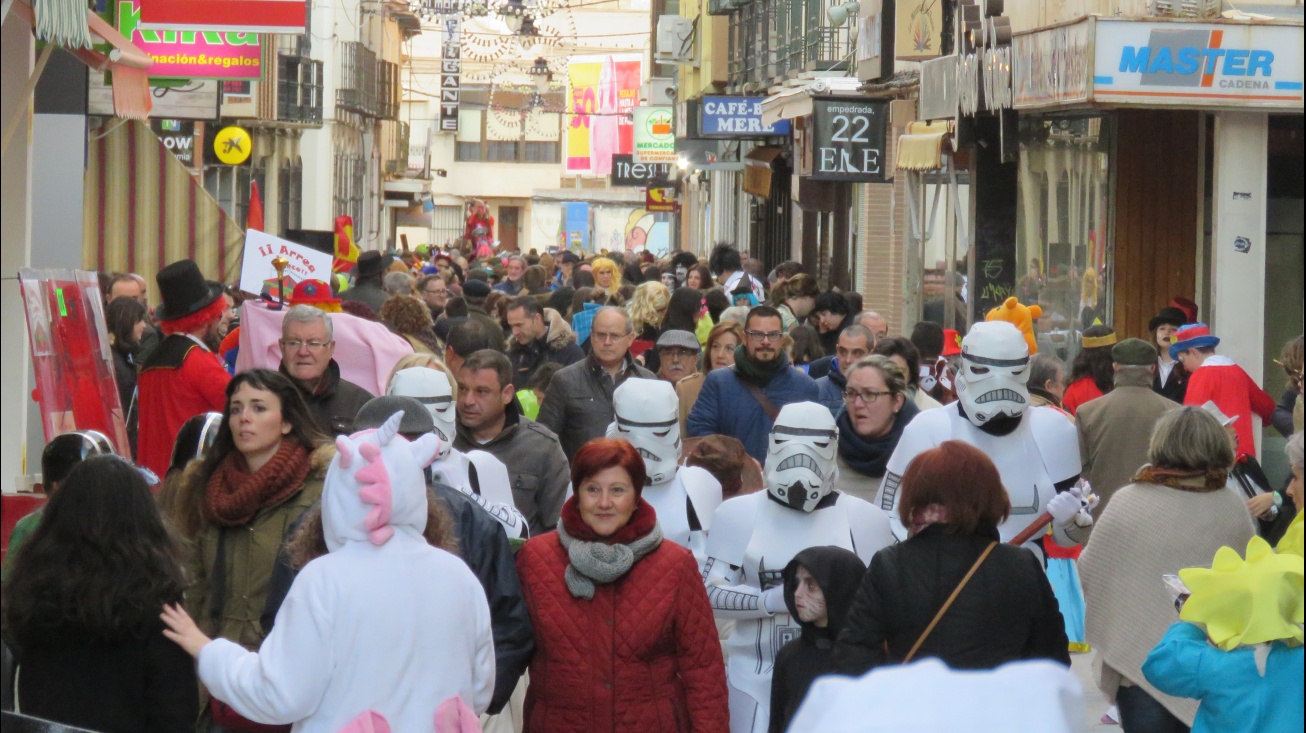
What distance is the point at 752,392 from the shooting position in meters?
8.58

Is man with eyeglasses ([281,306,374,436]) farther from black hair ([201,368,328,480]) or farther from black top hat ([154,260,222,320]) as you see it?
black hair ([201,368,328,480])

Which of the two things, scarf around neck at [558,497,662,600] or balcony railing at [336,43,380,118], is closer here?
scarf around neck at [558,497,662,600]

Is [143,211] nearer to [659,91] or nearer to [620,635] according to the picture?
[620,635]

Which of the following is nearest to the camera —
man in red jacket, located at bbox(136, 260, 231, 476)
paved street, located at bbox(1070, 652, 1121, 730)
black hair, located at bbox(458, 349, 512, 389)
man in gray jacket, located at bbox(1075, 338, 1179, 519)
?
black hair, located at bbox(458, 349, 512, 389)

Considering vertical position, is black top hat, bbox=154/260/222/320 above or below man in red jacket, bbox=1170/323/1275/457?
above

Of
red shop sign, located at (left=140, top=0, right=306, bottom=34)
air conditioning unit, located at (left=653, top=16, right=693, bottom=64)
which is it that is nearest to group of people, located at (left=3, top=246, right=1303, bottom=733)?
red shop sign, located at (left=140, top=0, right=306, bottom=34)

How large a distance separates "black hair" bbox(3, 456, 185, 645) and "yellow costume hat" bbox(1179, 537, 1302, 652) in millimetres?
2620

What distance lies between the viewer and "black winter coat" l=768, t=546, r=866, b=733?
5164 mm

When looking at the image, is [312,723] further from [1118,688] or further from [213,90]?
[213,90]

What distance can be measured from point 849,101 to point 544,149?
59631 millimetres

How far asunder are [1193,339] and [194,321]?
5.48m

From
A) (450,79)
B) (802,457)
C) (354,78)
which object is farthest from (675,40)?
(802,457)

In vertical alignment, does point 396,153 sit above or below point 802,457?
above

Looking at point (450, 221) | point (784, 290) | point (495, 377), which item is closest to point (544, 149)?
point (450, 221)
